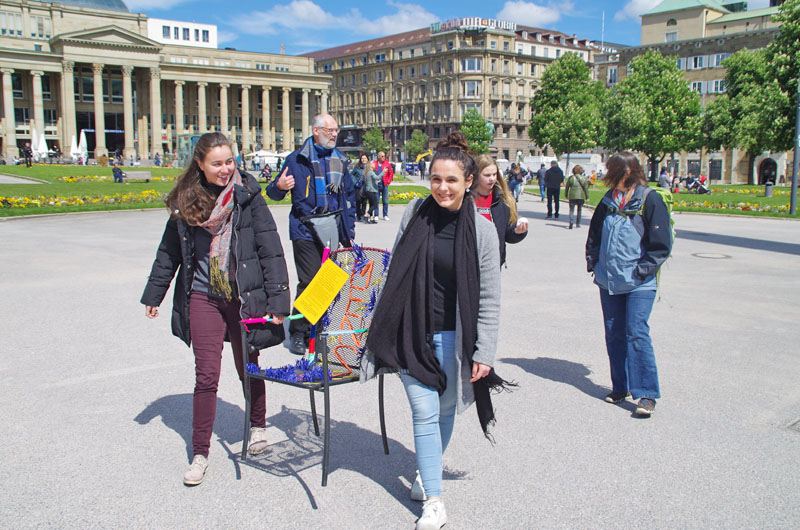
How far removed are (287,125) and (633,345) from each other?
→ 111m

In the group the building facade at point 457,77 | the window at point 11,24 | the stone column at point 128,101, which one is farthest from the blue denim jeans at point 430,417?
the window at point 11,24

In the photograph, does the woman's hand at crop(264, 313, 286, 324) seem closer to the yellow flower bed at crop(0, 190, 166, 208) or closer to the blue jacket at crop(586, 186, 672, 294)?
the blue jacket at crop(586, 186, 672, 294)

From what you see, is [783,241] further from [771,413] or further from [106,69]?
[106,69]

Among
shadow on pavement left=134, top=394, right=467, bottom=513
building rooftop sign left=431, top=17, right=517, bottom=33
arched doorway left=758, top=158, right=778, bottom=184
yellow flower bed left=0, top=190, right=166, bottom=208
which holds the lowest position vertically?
shadow on pavement left=134, top=394, right=467, bottom=513

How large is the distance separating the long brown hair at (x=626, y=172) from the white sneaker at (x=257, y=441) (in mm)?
3369

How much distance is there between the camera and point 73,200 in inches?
940

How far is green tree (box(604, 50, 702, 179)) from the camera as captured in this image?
61406 millimetres

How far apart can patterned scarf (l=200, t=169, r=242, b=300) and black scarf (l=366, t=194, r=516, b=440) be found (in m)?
1.10

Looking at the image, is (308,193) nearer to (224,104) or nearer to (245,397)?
(245,397)

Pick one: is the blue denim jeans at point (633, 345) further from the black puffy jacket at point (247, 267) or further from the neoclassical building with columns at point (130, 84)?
the neoclassical building with columns at point (130, 84)

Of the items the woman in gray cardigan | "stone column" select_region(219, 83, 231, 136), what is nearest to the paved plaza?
the woman in gray cardigan

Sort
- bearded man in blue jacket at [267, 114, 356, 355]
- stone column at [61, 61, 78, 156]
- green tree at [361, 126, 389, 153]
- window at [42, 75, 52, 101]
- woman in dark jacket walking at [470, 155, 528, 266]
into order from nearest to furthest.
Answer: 1. woman in dark jacket walking at [470, 155, 528, 266]
2. bearded man in blue jacket at [267, 114, 356, 355]
3. stone column at [61, 61, 78, 156]
4. window at [42, 75, 52, 101]
5. green tree at [361, 126, 389, 153]

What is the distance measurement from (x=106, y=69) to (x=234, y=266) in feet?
347

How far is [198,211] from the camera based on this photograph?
4164 millimetres
